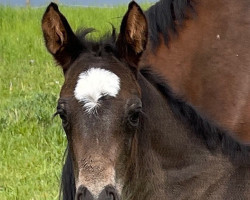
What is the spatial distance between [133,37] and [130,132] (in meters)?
0.44

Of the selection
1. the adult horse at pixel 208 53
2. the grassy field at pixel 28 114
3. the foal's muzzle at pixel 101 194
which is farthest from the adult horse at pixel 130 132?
the adult horse at pixel 208 53

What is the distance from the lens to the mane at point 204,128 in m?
3.87

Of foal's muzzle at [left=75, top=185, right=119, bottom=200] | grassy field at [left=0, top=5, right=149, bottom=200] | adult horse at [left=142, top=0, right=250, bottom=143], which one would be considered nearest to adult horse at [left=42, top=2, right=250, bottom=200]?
foal's muzzle at [left=75, top=185, right=119, bottom=200]

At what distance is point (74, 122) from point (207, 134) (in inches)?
28.9

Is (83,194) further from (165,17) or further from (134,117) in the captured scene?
(165,17)

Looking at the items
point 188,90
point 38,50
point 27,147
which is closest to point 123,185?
point 188,90

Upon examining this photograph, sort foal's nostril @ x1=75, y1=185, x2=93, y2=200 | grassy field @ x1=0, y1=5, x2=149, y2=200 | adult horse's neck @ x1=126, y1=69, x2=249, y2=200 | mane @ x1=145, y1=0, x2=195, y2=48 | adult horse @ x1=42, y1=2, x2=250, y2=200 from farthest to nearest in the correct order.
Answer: grassy field @ x1=0, y1=5, x2=149, y2=200, mane @ x1=145, y1=0, x2=195, y2=48, adult horse's neck @ x1=126, y1=69, x2=249, y2=200, adult horse @ x1=42, y1=2, x2=250, y2=200, foal's nostril @ x1=75, y1=185, x2=93, y2=200

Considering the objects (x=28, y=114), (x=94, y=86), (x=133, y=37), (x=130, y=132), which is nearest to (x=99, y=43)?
(x=133, y=37)

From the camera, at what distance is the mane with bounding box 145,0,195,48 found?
15.7ft

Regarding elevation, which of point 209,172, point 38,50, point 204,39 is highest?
point 204,39

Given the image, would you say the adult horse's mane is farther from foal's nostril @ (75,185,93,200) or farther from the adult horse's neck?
foal's nostril @ (75,185,93,200)

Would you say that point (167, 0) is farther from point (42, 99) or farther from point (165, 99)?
point (42, 99)

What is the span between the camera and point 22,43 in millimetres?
10602

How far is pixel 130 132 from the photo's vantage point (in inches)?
140
